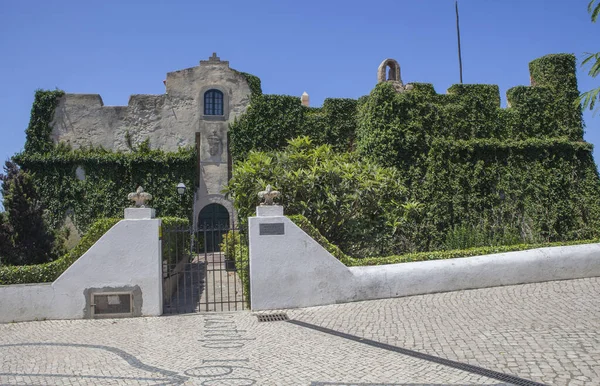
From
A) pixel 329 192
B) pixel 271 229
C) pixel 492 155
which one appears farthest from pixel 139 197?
pixel 492 155

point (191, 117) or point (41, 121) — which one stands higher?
point (191, 117)

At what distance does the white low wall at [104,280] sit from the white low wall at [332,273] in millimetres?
2022

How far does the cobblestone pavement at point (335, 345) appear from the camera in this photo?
557 cm

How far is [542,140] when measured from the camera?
17.5 meters

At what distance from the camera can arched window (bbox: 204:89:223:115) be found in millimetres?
21000

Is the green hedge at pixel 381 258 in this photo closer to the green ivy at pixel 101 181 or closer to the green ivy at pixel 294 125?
the green ivy at pixel 294 125

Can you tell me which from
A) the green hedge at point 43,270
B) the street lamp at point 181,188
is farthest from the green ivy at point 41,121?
the green hedge at point 43,270

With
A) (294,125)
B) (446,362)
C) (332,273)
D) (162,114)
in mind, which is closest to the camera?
(446,362)

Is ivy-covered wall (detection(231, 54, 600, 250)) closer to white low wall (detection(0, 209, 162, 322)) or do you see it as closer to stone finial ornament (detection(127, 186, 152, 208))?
stone finial ornament (detection(127, 186, 152, 208))

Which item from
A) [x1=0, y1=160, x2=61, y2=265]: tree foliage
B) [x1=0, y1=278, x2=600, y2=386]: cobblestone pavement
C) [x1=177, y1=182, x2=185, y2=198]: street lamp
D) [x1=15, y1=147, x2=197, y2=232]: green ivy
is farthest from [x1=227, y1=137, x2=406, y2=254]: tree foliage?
[x1=15, y1=147, x2=197, y2=232]: green ivy

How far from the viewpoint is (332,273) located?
31.8 feet

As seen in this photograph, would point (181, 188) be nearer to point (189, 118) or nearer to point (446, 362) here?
point (189, 118)

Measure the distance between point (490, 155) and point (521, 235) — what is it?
3183 millimetres

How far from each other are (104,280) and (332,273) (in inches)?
181
